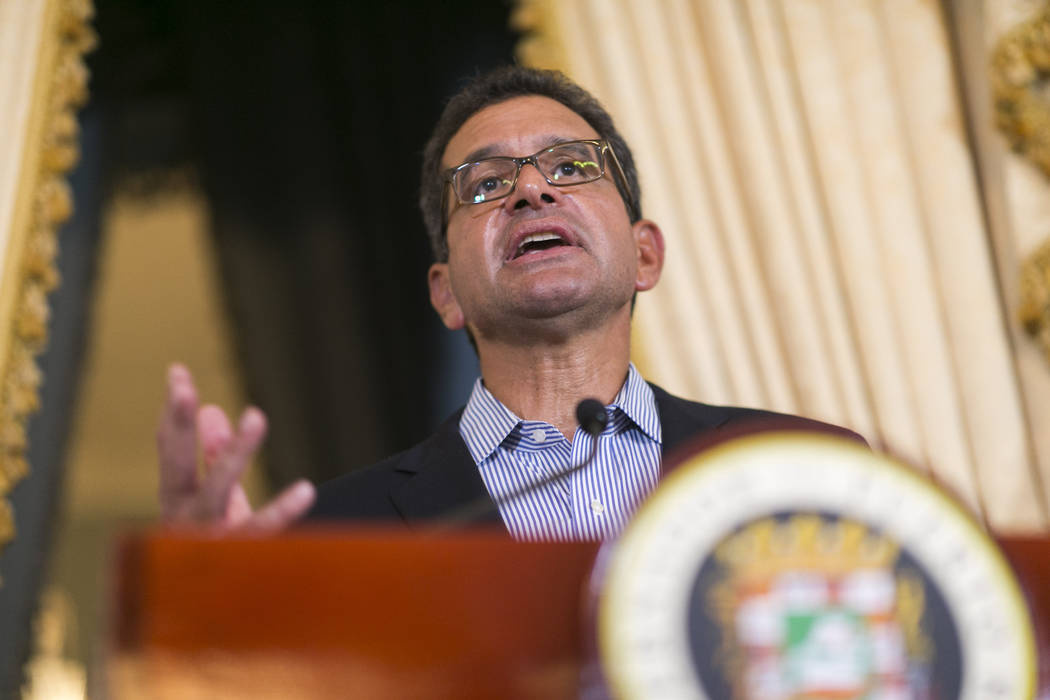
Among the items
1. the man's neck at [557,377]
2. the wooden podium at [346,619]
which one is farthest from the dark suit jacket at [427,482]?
the wooden podium at [346,619]

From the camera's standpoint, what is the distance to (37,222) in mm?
1831

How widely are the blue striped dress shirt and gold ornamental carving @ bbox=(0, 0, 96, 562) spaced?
848 mm

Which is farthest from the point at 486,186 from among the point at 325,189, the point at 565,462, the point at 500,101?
the point at 325,189

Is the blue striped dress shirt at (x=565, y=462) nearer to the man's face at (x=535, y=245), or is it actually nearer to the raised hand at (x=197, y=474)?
the man's face at (x=535, y=245)

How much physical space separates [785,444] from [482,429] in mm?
822

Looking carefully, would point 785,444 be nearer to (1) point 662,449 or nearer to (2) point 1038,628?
(2) point 1038,628

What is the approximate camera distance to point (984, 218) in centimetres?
191

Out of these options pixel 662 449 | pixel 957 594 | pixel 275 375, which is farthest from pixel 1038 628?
pixel 275 375

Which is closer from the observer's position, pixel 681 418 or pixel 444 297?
pixel 681 418

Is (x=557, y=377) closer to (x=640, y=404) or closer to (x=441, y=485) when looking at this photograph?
(x=640, y=404)

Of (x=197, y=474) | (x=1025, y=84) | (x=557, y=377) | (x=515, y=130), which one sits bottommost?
(x=557, y=377)

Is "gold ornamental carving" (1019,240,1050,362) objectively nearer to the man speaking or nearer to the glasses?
the man speaking

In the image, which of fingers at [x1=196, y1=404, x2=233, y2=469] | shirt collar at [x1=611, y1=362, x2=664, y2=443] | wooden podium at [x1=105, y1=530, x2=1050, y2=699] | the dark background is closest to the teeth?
shirt collar at [x1=611, y1=362, x2=664, y2=443]

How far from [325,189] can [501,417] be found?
5.05ft
